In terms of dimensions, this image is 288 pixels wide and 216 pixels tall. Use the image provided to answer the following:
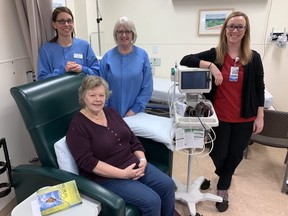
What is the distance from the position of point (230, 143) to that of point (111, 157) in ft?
3.01

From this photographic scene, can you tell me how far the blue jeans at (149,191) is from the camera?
52.0 inches

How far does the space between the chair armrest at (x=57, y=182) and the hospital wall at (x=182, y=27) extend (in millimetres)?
1986

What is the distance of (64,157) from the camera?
4.54ft

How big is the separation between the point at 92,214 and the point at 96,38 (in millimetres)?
2550

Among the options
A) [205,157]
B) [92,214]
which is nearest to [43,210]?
[92,214]

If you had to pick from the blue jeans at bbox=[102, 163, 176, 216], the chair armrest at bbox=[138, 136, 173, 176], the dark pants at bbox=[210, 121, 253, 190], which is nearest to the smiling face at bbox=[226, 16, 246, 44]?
the dark pants at bbox=[210, 121, 253, 190]

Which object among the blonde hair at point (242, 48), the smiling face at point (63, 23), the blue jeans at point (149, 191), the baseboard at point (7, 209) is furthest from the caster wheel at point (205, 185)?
the smiling face at point (63, 23)

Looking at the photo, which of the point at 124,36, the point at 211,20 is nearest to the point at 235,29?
the point at 124,36

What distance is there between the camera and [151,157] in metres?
1.81

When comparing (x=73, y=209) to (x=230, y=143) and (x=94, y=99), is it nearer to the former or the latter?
(x=94, y=99)

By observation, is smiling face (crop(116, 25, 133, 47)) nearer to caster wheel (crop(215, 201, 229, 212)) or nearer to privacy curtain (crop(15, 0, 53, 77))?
privacy curtain (crop(15, 0, 53, 77))

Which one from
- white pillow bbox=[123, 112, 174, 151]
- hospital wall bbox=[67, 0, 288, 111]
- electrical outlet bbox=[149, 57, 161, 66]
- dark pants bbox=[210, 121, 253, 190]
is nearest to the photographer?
white pillow bbox=[123, 112, 174, 151]

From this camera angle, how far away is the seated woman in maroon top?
133 centimetres

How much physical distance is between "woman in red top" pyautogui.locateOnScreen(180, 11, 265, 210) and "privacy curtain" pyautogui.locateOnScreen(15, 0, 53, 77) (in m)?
1.03
